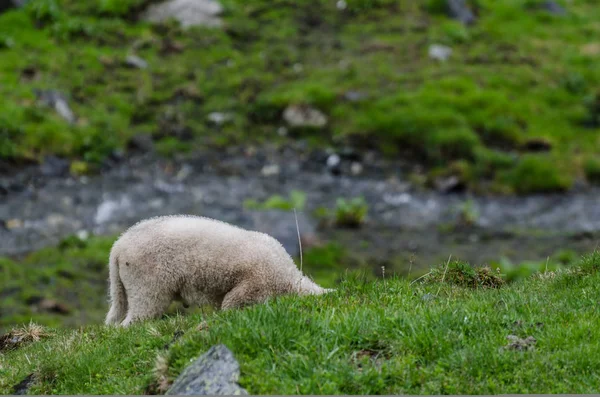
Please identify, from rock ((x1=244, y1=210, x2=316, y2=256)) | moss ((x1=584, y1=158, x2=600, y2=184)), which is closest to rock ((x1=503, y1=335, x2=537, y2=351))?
rock ((x1=244, y1=210, x2=316, y2=256))

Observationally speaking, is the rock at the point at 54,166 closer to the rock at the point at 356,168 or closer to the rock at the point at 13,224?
the rock at the point at 13,224

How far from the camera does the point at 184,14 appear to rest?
36.7m

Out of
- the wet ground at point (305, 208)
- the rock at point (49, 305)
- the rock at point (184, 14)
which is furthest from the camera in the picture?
the rock at point (184, 14)

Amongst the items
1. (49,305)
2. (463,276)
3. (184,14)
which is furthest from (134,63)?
(463,276)

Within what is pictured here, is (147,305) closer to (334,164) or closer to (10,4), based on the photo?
(334,164)

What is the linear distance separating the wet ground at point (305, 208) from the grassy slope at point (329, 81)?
42.3 inches

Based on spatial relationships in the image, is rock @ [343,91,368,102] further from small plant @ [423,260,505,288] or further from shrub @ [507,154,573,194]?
small plant @ [423,260,505,288]

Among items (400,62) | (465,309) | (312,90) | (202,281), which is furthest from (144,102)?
(465,309)

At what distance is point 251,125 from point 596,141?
42.0 feet

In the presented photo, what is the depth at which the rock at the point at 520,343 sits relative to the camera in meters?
7.56

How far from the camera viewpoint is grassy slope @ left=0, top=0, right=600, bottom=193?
28531 millimetres

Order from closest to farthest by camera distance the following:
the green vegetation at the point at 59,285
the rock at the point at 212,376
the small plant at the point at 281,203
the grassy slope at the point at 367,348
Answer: the rock at the point at 212,376 → the grassy slope at the point at 367,348 → the green vegetation at the point at 59,285 → the small plant at the point at 281,203

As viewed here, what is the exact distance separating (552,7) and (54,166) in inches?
975

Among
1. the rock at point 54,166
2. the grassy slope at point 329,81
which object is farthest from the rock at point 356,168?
the rock at point 54,166
